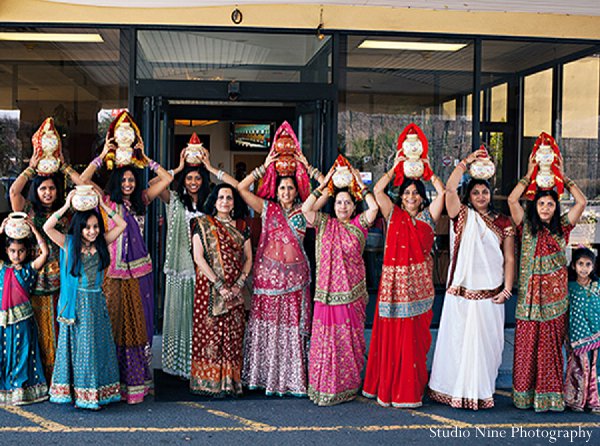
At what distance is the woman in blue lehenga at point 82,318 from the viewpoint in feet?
17.3

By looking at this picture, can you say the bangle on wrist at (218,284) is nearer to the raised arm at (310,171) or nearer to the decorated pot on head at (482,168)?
the raised arm at (310,171)

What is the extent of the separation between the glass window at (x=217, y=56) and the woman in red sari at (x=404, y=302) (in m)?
2.38

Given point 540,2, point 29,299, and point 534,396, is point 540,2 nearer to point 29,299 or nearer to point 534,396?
point 534,396

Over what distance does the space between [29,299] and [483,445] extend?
3553mm

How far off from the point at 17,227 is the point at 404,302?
9.88 feet

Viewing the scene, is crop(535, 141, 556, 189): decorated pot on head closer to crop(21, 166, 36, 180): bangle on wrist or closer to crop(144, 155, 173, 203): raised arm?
crop(144, 155, 173, 203): raised arm

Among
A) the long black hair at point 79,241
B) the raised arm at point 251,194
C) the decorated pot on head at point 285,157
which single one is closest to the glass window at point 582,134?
the decorated pot on head at point 285,157

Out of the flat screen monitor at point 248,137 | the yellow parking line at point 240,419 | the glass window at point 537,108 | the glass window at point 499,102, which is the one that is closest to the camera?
the yellow parking line at point 240,419

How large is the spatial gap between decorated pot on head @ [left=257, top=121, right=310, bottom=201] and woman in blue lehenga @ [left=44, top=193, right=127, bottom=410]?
142cm

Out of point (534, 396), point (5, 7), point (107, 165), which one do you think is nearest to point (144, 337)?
point (107, 165)

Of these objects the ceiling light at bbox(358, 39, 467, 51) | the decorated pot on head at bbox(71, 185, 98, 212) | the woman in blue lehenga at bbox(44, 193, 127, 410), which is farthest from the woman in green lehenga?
the ceiling light at bbox(358, 39, 467, 51)

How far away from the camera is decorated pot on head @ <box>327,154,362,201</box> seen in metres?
5.62

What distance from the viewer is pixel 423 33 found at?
7625 millimetres

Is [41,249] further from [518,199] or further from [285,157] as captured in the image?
[518,199]
